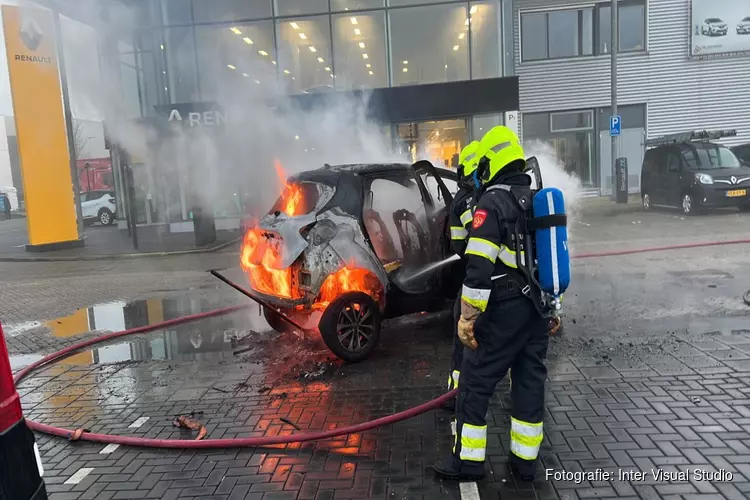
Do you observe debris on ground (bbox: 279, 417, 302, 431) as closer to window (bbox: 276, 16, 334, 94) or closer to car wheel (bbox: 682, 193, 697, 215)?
window (bbox: 276, 16, 334, 94)

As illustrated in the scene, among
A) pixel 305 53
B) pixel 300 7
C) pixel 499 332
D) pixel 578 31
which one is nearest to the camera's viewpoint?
pixel 499 332

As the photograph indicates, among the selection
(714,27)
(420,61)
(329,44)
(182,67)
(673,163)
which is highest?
(714,27)

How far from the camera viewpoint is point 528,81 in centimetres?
2278

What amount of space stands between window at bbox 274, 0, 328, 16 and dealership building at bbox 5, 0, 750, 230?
3cm

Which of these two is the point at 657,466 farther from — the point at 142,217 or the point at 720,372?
the point at 142,217

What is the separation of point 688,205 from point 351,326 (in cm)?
1342

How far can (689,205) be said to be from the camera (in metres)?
15.1

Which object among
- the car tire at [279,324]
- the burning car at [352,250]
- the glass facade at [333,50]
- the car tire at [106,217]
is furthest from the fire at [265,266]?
the car tire at [106,217]

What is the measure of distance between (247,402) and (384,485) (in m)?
1.76

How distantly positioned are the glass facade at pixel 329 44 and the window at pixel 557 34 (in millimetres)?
7125

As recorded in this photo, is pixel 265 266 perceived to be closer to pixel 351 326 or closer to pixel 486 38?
pixel 351 326

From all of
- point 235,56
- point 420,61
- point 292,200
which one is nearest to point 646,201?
point 420,61

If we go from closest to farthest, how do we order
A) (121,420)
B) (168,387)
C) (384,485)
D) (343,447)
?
(384,485) < (343,447) < (121,420) < (168,387)

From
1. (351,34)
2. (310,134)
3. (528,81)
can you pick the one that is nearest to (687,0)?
(528,81)
